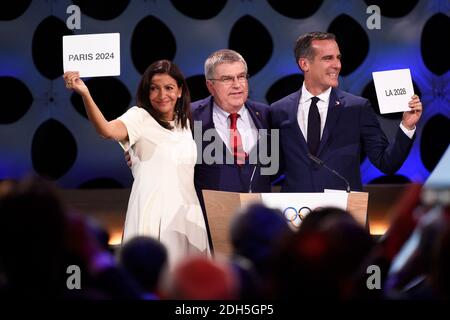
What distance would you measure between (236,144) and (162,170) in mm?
463

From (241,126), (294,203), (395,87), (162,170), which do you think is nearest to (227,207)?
(294,203)

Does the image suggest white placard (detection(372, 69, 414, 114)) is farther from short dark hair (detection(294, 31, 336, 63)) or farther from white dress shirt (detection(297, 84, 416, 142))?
short dark hair (detection(294, 31, 336, 63))

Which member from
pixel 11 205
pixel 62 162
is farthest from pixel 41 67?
pixel 11 205

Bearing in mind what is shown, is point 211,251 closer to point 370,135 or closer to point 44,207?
point 370,135

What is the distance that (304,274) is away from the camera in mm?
1482

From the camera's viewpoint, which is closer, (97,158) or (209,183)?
(209,183)

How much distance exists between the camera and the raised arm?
12.7 ft

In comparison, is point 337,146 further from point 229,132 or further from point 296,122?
point 229,132

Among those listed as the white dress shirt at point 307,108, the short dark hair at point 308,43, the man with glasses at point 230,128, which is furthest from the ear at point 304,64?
the man with glasses at point 230,128

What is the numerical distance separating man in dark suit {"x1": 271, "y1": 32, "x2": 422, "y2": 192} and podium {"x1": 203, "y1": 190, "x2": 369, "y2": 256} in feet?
1.82

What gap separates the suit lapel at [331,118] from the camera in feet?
14.7

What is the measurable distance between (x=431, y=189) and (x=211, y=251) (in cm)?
265

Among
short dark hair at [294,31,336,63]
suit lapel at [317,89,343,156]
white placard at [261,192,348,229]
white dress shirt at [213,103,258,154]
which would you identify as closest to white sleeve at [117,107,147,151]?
white dress shirt at [213,103,258,154]
